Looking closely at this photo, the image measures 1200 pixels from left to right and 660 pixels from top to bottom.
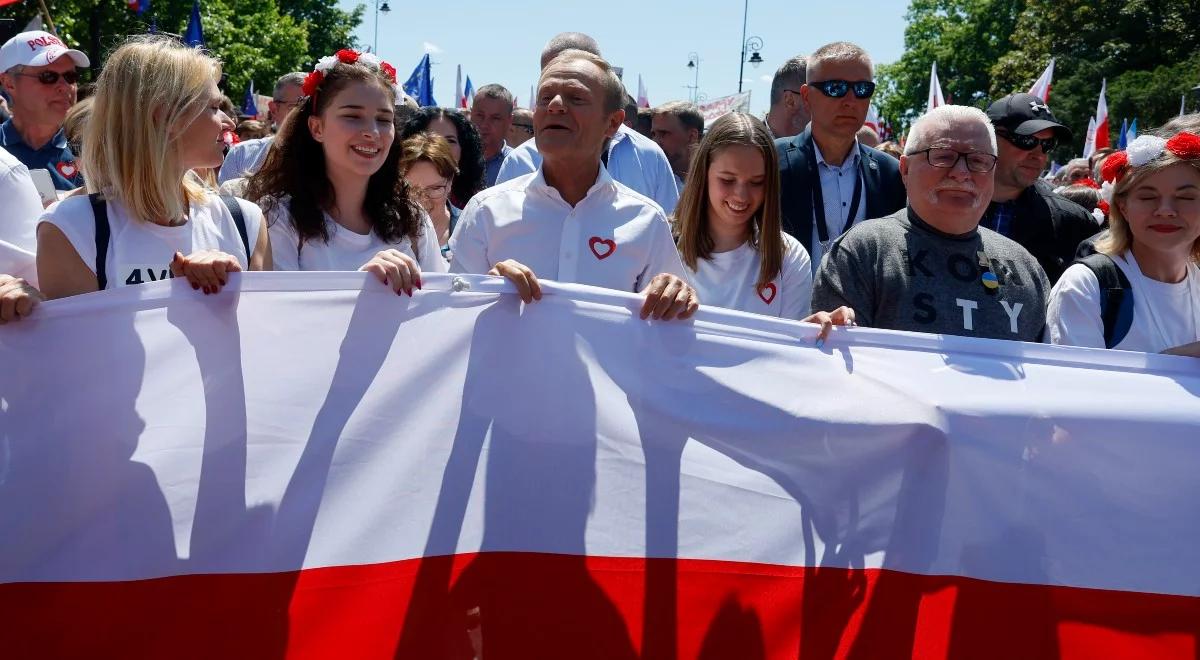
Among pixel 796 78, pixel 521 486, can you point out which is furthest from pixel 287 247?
pixel 796 78

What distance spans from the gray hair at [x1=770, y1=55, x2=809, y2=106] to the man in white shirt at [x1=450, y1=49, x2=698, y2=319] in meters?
3.26

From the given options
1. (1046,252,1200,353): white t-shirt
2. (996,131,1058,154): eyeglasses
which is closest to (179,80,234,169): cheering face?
(1046,252,1200,353): white t-shirt

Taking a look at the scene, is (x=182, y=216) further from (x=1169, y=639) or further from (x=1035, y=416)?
(x=1169, y=639)

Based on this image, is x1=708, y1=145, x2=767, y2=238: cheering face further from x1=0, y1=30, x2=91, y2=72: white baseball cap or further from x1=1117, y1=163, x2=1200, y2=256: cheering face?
x1=0, y1=30, x2=91, y2=72: white baseball cap

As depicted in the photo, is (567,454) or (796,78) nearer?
(567,454)

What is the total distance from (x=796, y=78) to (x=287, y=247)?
3.95 m

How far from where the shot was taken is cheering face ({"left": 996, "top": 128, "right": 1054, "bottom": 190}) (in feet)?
16.1

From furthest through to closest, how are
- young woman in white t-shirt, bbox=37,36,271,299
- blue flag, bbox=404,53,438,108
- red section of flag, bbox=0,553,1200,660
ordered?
blue flag, bbox=404,53,438,108, young woman in white t-shirt, bbox=37,36,271,299, red section of flag, bbox=0,553,1200,660

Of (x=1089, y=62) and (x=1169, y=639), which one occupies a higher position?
(x=1089, y=62)

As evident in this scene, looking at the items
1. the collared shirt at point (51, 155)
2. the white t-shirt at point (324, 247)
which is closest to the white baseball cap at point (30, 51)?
the collared shirt at point (51, 155)

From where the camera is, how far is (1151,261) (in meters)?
3.42

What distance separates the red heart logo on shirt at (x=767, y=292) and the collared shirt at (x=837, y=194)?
88 centimetres

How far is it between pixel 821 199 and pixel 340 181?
2169 mm

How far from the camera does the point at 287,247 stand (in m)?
3.44
